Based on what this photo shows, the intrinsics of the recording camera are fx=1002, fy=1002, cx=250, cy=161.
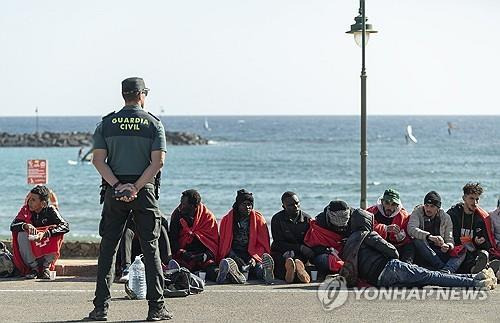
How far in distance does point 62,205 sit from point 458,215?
30.9 m

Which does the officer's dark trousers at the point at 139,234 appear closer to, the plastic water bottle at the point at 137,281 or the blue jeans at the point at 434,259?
the plastic water bottle at the point at 137,281

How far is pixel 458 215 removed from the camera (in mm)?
11539

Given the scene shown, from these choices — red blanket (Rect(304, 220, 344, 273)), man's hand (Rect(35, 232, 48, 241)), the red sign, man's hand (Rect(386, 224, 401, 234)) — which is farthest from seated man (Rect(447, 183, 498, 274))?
the red sign

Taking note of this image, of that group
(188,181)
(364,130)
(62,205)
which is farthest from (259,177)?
(364,130)

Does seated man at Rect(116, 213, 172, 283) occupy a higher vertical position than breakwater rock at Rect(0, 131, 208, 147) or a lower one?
lower

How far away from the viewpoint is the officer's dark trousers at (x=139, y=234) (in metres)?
8.59

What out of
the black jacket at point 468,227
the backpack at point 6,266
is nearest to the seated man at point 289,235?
the black jacket at point 468,227

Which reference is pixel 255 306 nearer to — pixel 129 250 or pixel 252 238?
pixel 252 238

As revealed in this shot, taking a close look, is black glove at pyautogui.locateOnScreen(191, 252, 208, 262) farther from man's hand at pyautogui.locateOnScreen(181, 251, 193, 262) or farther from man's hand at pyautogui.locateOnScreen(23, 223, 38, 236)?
man's hand at pyautogui.locateOnScreen(23, 223, 38, 236)

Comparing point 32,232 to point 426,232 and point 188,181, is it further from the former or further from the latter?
point 188,181

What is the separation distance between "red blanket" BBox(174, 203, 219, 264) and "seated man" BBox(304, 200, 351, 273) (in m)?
1.07

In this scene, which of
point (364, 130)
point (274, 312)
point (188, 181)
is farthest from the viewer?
point (188, 181)

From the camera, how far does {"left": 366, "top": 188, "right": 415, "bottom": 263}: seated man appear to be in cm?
1136
